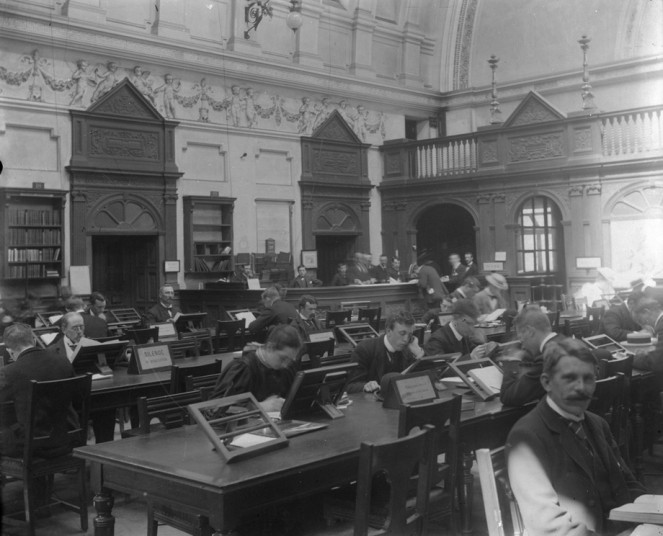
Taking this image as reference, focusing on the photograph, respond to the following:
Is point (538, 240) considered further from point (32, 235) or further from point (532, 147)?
point (32, 235)

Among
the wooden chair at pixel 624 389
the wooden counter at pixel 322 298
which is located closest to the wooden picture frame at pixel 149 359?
the wooden chair at pixel 624 389

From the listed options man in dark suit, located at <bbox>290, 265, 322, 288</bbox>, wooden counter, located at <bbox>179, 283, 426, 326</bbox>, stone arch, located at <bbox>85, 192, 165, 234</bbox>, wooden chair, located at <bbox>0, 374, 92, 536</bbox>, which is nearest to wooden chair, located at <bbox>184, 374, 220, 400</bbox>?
wooden chair, located at <bbox>0, 374, 92, 536</bbox>

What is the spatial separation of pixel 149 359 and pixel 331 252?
424 inches

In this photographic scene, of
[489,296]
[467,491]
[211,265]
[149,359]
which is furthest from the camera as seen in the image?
[211,265]

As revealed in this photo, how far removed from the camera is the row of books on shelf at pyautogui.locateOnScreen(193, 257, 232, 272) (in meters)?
12.9

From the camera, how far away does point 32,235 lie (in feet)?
35.9

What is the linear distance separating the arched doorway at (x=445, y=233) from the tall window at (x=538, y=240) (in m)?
1.89

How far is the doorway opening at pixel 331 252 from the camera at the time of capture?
622 inches

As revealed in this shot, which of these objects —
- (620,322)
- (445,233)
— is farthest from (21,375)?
(445,233)

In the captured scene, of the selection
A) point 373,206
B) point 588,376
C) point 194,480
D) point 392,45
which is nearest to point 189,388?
point 194,480

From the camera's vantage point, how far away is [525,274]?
1441 centimetres

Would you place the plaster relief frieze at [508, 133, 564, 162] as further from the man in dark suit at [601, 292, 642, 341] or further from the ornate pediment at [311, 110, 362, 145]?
the man in dark suit at [601, 292, 642, 341]

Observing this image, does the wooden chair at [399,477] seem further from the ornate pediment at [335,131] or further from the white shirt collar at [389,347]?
the ornate pediment at [335,131]

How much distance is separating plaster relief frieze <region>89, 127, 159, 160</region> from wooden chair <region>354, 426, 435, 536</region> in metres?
9.92
